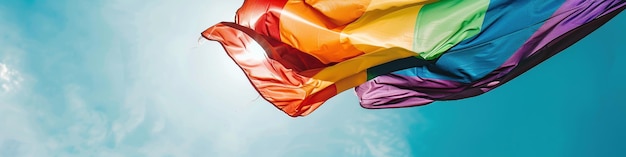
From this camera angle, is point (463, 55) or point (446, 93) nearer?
point (463, 55)

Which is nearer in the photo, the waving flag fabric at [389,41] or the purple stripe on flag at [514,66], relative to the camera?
the purple stripe on flag at [514,66]

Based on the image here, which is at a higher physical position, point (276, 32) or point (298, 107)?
point (276, 32)

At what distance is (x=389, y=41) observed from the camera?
28.4 feet

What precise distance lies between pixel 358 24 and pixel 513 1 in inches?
80.3

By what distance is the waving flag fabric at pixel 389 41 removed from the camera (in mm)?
8336

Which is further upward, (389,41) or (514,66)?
(389,41)

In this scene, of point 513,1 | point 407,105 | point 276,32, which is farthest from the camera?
point 407,105

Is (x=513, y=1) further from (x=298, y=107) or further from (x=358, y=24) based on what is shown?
(x=298, y=107)

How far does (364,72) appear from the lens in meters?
9.25

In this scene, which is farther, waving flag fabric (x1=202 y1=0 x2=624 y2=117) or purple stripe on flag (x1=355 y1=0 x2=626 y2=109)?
waving flag fabric (x1=202 y1=0 x2=624 y2=117)

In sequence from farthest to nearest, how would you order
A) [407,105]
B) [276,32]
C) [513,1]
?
[407,105], [276,32], [513,1]

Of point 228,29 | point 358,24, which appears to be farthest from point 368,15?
point 228,29

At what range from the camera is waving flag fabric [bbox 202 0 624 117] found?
8.34 metres

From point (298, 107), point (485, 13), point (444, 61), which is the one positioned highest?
point (485, 13)
